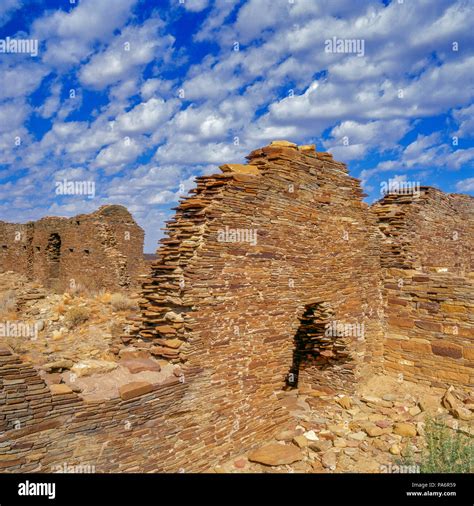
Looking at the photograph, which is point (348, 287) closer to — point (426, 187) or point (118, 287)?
point (426, 187)

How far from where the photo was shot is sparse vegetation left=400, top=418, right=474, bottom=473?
19.1ft

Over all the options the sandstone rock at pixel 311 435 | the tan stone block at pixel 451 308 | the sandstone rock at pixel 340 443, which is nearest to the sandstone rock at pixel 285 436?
the sandstone rock at pixel 311 435

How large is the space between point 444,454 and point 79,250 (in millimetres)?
16958

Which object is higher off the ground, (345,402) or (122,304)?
(122,304)

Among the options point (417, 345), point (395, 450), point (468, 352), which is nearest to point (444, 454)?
point (395, 450)

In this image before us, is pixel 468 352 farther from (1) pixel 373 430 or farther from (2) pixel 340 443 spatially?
(2) pixel 340 443

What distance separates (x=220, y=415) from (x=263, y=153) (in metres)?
5.14

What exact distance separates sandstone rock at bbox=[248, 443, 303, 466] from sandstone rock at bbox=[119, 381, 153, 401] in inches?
100

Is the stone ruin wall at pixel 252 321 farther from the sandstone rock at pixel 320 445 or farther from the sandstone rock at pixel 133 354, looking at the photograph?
the sandstone rock at pixel 320 445

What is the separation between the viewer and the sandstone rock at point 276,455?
679 centimetres

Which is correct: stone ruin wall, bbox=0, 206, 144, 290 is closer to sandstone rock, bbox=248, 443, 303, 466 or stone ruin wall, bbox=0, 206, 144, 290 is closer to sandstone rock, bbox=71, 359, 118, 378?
sandstone rock, bbox=71, 359, 118, 378

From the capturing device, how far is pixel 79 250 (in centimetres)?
1892

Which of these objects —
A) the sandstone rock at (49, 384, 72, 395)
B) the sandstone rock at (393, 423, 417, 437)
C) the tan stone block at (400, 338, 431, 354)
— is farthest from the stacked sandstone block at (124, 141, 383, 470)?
the sandstone rock at (393, 423, 417, 437)
